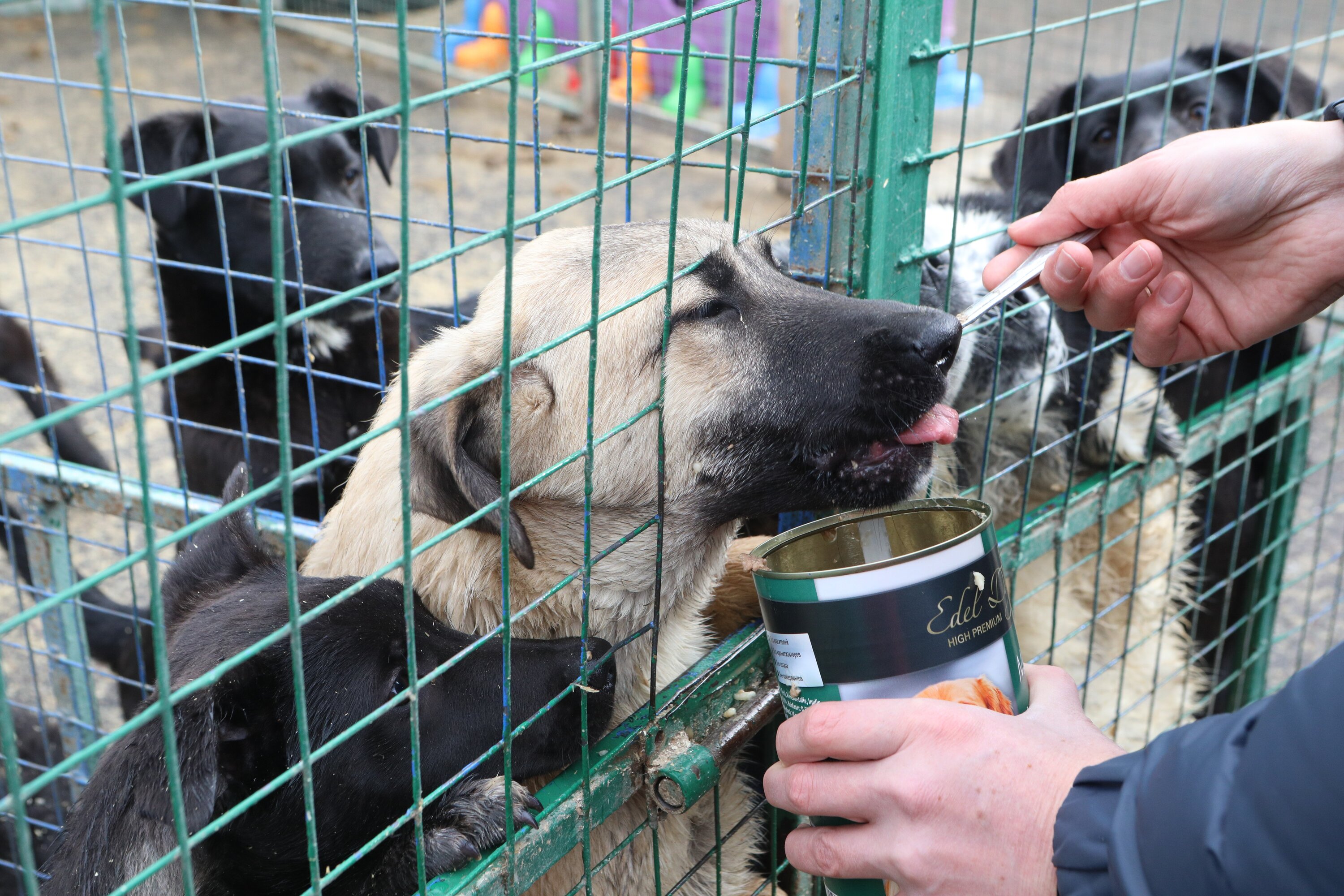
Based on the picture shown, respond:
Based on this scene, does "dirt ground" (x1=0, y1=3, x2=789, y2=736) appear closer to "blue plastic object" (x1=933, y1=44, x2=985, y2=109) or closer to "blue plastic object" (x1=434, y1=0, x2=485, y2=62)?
"blue plastic object" (x1=434, y1=0, x2=485, y2=62)

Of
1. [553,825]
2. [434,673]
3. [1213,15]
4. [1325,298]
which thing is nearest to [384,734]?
[553,825]

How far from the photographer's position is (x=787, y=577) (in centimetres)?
131

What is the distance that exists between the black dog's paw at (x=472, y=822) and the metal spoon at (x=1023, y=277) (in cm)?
96

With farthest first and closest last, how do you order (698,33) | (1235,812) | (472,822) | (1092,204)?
(698,33), (1092,204), (472,822), (1235,812)

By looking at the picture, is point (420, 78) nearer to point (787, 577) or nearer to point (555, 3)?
point (555, 3)

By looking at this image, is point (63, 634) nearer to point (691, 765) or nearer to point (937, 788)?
point (691, 765)

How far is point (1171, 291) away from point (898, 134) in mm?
535

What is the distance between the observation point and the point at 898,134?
5.94 feet

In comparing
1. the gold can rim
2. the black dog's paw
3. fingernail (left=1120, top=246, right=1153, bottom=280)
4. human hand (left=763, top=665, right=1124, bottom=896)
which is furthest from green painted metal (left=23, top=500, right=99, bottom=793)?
fingernail (left=1120, top=246, right=1153, bottom=280)

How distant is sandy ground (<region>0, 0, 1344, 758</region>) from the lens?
4395 millimetres

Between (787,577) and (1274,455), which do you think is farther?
(1274,455)

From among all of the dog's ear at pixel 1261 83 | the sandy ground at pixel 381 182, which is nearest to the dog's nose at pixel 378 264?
the sandy ground at pixel 381 182

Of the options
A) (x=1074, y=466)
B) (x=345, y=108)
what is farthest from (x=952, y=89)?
(x=1074, y=466)

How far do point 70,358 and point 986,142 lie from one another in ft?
16.5
